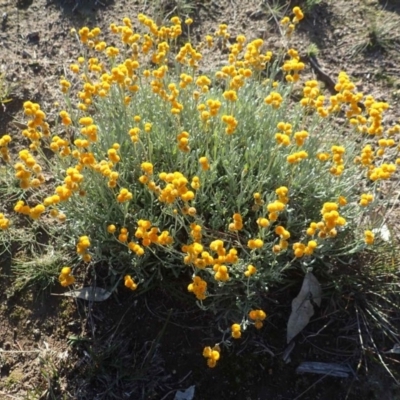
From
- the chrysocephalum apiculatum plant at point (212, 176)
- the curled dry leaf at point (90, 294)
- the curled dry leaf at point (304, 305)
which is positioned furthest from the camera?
the curled dry leaf at point (90, 294)

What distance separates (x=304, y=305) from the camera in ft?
9.55

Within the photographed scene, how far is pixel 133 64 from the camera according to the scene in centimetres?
275

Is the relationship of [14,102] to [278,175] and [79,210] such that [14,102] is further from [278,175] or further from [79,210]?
[278,175]

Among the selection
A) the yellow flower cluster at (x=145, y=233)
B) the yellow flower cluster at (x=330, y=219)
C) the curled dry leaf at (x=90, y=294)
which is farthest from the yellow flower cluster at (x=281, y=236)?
the curled dry leaf at (x=90, y=294)

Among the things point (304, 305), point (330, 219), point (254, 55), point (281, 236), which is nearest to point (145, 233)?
point (281, 236)

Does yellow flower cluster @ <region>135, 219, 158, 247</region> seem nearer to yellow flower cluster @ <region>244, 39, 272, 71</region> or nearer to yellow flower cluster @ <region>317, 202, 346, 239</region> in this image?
yellow flower cluster @ <region>317, 202, 346, 239</region>

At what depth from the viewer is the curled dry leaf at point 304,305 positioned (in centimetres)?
290

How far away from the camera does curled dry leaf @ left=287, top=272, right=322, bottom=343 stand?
9.50 feet

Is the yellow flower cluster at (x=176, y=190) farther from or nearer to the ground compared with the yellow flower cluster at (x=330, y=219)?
farther from the ground

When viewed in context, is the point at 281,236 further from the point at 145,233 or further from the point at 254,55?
the point at 254,55

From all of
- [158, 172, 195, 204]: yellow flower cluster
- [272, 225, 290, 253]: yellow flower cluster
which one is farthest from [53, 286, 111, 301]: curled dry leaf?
[272, 225, 290, 253]: yellow flower cluster

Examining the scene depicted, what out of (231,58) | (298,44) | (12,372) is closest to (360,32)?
(298,44)

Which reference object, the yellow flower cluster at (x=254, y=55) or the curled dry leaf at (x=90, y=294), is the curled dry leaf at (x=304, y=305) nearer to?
the curled dry leaf at (x=90, y=294)

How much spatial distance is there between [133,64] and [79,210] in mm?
822
